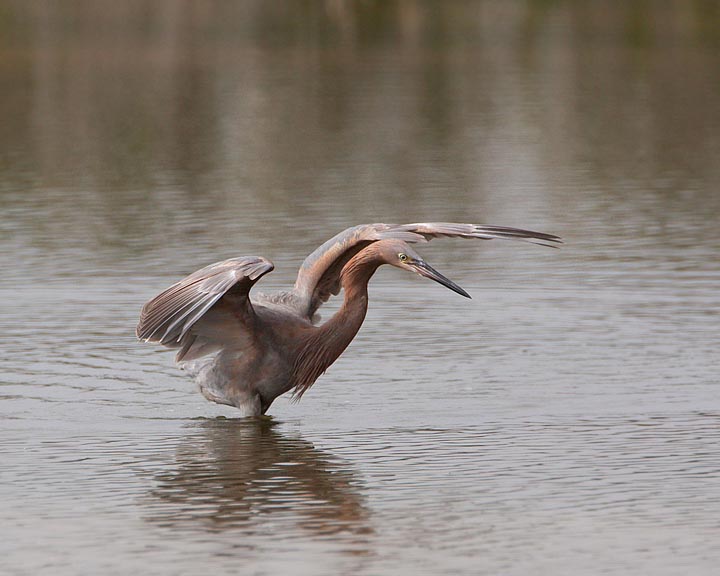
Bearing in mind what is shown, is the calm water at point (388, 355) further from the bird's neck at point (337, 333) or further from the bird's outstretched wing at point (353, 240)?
the bird's outstretched wing at point (353, 240)

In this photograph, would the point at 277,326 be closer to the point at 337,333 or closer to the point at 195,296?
the point at 337,333

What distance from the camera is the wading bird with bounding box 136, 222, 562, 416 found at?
10633 millimetres

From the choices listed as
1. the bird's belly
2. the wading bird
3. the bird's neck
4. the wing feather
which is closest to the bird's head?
the wading bird

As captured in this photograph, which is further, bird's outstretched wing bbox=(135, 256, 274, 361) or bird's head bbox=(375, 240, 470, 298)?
bird's head bbox=(375, 240, 470, 298)

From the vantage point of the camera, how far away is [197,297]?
1037 centimetres

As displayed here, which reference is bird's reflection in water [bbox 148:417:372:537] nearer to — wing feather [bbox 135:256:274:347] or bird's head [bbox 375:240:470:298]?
wing feather [bbox 135:256:274:347]

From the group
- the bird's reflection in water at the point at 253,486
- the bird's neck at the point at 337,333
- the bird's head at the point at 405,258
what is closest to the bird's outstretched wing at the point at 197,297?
the bird's neck at the point at 337,333

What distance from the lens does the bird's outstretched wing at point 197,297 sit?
10195mm

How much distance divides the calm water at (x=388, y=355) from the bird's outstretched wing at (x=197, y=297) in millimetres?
665

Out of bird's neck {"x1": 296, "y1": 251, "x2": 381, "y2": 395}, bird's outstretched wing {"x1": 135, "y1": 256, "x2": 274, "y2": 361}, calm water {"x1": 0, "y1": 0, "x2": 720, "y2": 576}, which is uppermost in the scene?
bird's outstretched wing {"x1": 135, "y1": 256, "x2": 274, "y2": 361}

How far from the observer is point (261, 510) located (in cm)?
890

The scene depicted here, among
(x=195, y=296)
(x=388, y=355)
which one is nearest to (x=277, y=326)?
(x=195, y=296)

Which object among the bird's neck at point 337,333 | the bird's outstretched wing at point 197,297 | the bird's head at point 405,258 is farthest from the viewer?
the bird's neck at point 337,333

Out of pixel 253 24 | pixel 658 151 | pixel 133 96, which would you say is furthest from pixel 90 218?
pixel 253 24
